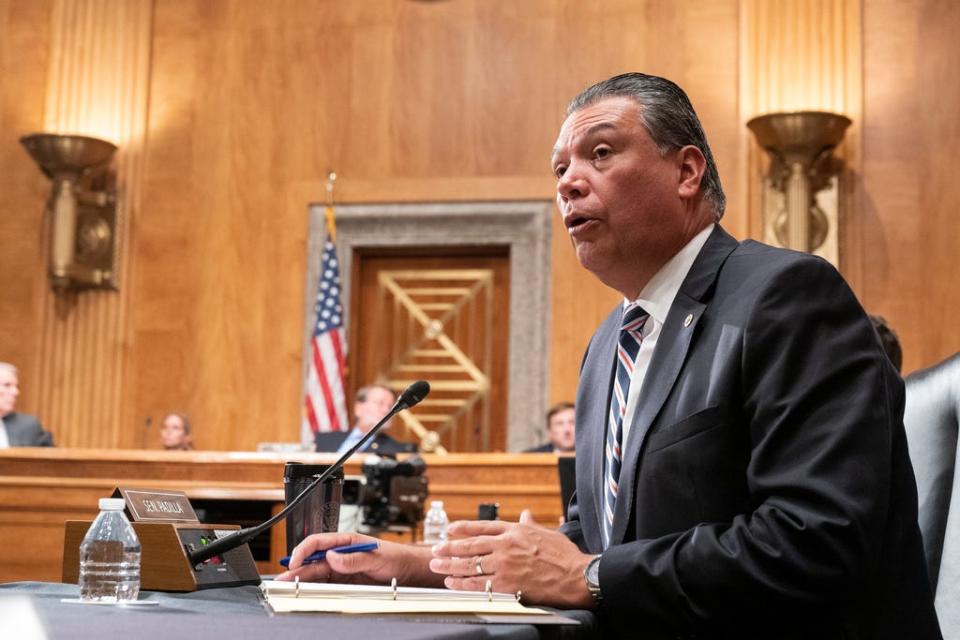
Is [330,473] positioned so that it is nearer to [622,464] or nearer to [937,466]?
[622,464]

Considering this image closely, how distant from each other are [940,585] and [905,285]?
273 inches

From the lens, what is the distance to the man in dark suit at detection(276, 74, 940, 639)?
1675 mm

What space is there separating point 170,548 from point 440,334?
768 cm

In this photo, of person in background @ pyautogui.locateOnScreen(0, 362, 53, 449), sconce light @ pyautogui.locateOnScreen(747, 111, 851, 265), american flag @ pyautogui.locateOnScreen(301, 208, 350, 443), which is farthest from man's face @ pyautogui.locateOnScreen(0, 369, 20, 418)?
sconce light @ pyautogui.locateOnScreen(747, 111, 851, 265)

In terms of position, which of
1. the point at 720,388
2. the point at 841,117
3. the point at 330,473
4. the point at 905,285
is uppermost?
the point at 841,117

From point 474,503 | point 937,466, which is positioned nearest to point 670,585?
point 937,466

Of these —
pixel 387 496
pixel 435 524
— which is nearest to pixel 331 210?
pixel 435 524

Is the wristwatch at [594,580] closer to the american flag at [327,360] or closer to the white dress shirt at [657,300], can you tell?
the white dress shirt at [657,300]

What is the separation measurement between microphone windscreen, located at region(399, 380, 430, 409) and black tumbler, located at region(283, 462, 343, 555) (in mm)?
163

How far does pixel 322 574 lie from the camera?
1893 millimetres

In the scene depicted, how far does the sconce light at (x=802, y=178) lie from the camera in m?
8.27

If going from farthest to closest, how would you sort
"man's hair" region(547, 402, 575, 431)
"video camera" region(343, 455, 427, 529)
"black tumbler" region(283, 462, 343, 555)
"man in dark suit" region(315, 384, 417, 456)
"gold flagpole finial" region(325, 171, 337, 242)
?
"gold flagpole finial" region(325, 171, 337, 242)
"man's hair" region(547, 402, 575, 431)
"man in dark suit" region(315, 384, 417, 456)
"video camera" region(343, 455, 427, 529)
"black tumbler" region(283, 462, 343, 555)

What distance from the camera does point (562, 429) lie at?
8.08m

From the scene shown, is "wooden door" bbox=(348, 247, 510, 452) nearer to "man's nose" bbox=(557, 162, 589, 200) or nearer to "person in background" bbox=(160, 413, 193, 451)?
"person in background" bbox=(160, 413, 193, 451)
